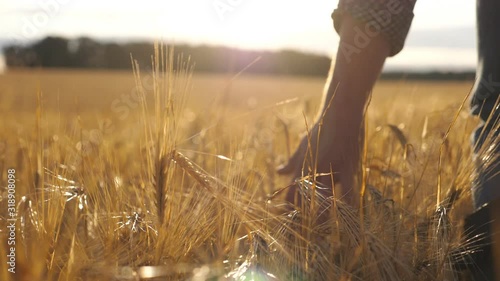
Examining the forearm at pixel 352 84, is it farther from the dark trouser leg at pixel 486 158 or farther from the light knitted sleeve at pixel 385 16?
the dark trouser leg at pixel 486 158

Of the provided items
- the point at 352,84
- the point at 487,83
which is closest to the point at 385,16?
the point at 352,84

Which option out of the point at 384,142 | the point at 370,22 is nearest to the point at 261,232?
the point at 370,22

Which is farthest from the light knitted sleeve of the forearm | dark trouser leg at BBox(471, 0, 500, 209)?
dark trouser leg at BBox(471, 0, 500, 209)

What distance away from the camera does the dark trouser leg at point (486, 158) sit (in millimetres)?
1321

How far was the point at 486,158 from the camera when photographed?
4.43 ft

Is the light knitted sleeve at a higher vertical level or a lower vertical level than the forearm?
higher

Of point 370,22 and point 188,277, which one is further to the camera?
point 370,22

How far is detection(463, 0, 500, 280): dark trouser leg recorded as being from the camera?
1.32 metres

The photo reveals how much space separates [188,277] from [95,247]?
0.25 metres

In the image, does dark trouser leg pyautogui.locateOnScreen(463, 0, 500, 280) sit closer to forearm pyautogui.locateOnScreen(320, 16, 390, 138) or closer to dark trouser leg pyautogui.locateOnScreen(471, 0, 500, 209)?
dark trouser leg pyautogui.locateOnScreen(471, 0, 500, 209)

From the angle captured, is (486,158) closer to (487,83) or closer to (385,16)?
(487,83)

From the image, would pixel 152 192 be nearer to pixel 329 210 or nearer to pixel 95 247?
pixel 95 247

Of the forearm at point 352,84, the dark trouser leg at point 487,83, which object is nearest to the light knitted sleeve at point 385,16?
the forearm at point 352,84

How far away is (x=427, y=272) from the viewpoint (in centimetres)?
121
